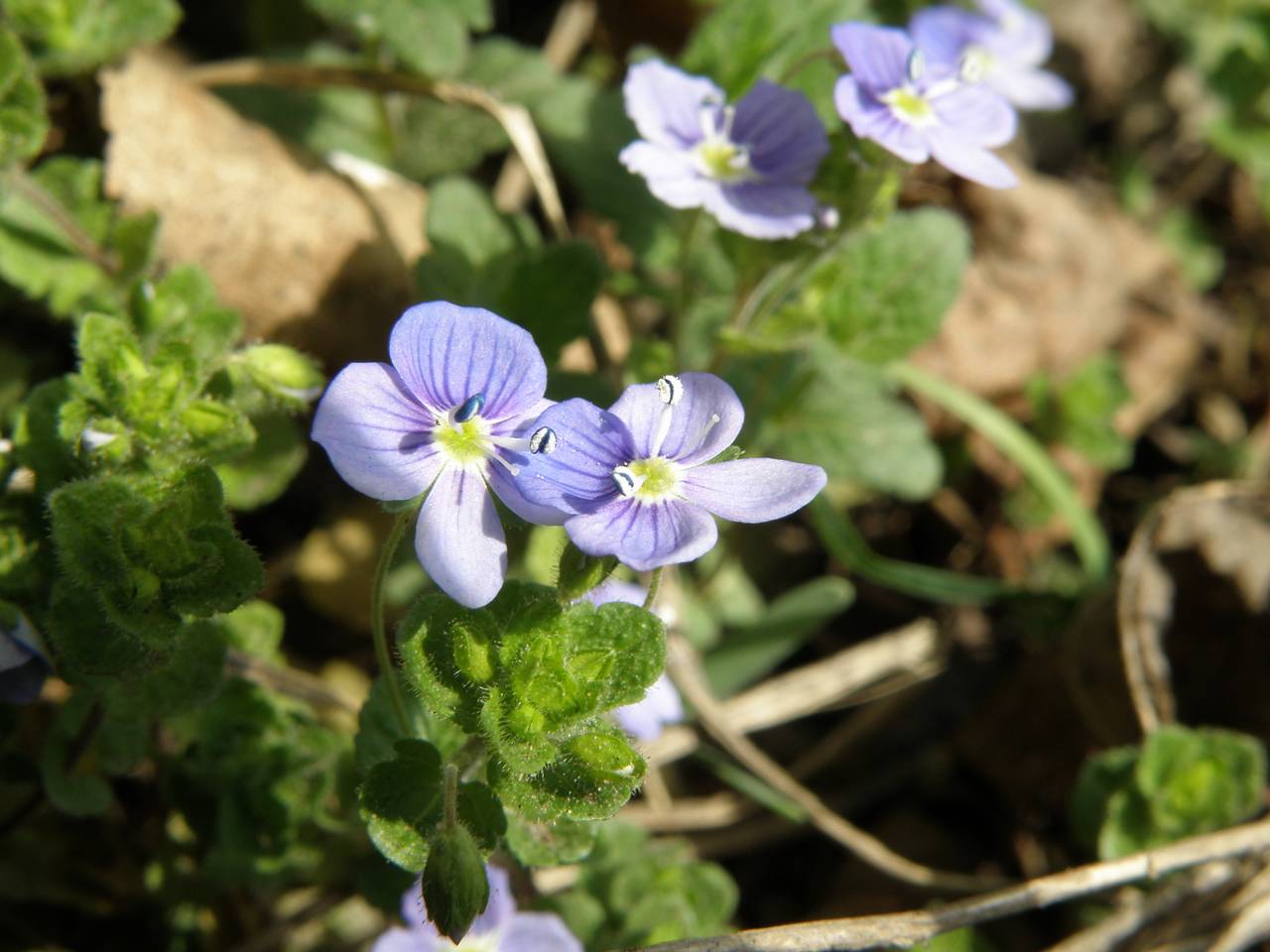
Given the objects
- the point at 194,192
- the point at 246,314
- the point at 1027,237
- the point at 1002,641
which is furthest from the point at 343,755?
the point at 1027,237

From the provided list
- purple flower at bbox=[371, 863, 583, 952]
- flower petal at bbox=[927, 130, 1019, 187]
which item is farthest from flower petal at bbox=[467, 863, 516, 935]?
flower petal at bbox=[927, 130, 1019, 187]

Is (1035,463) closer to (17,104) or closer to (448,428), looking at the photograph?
(448,428)

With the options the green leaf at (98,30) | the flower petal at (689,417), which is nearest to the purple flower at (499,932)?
the flower petal at (689,417)

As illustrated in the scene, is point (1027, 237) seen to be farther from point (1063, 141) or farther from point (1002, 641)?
point (1002, 641)

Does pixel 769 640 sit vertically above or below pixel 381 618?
below

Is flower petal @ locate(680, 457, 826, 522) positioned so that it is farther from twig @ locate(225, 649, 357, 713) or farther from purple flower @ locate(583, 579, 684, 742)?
twig @ locate(225, 649, 357, 713)

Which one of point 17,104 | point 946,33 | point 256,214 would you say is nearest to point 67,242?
point 17,104
